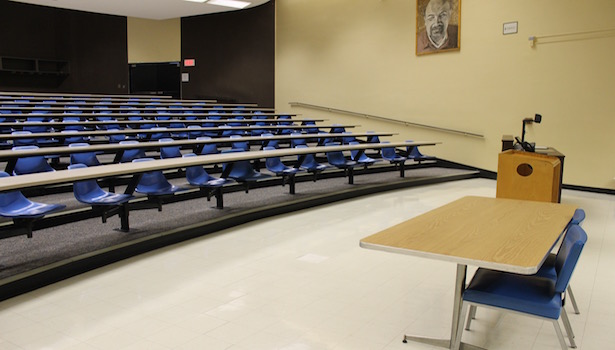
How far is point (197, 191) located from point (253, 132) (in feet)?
12.8

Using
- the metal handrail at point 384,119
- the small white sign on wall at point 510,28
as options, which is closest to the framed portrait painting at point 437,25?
the small white sign on wall at point 510,28

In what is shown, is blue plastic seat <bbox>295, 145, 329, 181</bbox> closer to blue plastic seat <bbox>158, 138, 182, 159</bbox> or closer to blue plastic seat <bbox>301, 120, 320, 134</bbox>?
blue plastic seat <bbox>158, 138, 182, 159</bbox>

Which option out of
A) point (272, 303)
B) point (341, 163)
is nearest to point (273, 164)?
point (341, 163)

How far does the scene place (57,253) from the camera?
3.95 metres

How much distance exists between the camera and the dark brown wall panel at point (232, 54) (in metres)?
12.9

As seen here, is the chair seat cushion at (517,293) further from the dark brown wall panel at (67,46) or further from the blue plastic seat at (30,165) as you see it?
the dark brown wall panel at (67,46)

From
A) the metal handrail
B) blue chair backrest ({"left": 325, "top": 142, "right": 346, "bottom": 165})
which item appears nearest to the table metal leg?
blue chair backrest ({"left": 325, "top": 142, "right": 346, "bottom": 165})

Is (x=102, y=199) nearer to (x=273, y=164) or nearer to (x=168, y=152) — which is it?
(x=168, y=152)

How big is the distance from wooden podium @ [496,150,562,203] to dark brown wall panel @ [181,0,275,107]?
27.7 feet

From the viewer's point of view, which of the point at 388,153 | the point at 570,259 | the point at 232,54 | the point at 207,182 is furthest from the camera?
the point at 232,54

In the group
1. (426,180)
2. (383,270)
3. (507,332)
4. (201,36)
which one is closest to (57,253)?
(383,270)

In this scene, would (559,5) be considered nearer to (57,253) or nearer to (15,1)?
(57,253)

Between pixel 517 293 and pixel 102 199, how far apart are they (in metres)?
3.56

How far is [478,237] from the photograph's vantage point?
2480 mm
